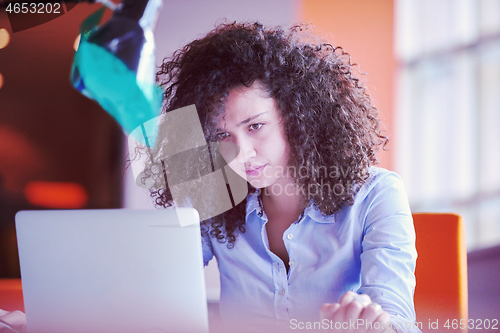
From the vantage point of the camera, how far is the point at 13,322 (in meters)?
0.72

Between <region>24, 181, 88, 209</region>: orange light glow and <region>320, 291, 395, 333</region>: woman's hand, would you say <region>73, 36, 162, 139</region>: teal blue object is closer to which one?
<region>24, 181, 88, 209</region>: orange light glow

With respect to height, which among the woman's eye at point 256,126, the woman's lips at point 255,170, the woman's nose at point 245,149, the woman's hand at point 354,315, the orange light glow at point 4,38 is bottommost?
the woman's hand at point 354,315

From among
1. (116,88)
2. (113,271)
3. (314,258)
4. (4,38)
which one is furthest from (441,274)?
(4,38)

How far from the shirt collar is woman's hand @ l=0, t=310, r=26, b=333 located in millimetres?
609

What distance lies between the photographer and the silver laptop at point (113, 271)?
1.87ft

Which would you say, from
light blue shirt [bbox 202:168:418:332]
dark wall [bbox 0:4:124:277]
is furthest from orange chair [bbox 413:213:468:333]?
dark wall [bbox 0:4:124:277]

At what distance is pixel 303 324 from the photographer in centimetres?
89

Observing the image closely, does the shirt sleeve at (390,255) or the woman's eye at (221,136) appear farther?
the woman's eye at (221,136)

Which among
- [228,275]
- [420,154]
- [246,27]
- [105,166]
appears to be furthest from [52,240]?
[420,154]

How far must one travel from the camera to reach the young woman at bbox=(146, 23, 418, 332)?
901mm

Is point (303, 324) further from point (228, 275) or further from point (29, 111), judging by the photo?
point (29, 111)

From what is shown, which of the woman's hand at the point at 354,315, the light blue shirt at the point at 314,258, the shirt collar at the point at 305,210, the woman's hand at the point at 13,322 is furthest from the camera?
the shirt collar at the point at 305,210

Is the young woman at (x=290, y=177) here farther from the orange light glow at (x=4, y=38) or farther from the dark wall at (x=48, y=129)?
the orange light glow at (x=4, y=38)

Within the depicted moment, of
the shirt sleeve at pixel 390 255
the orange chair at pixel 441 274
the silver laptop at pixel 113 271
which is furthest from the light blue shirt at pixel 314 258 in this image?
the silver laptop at pixel 113 271
